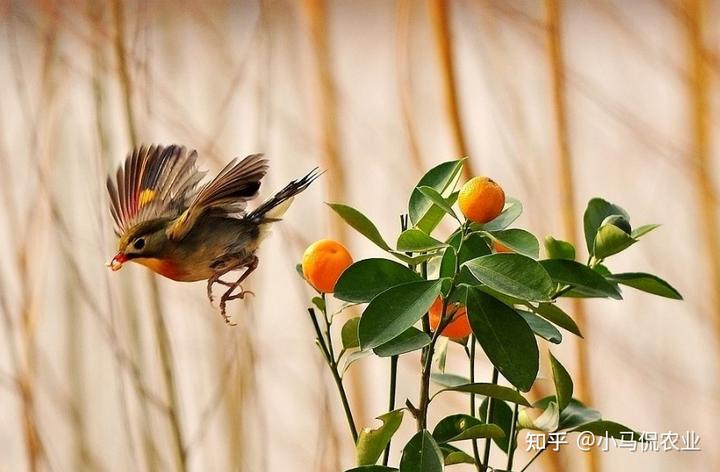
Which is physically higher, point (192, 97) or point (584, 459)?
Answer: point (192, 97)

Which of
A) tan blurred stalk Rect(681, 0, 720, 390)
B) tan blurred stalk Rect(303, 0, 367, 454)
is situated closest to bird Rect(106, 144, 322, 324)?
tan blurred stalk Rect(303, 0, 367, 454)

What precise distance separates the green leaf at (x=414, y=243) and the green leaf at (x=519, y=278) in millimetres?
54

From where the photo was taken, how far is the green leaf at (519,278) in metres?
0.60

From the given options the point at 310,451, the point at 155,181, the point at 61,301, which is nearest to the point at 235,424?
the point at 310,451

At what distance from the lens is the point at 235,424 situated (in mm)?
1426

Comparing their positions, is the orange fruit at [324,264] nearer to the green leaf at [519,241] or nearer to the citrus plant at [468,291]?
the citrus plant at [468,291]

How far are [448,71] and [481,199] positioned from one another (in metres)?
0.83

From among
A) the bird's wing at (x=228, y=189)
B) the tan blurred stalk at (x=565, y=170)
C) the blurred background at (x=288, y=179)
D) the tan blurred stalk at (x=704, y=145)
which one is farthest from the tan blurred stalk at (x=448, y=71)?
the bird's wing at (x=228, y=189)

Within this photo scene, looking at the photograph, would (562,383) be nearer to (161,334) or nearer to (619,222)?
(619,222)

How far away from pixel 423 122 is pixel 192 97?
15.0 inches

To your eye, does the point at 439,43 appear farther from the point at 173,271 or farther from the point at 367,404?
the point at 173,271

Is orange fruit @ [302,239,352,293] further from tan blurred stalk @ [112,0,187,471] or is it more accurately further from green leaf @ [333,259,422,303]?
tan blurred stalk @ [112,0,187,471]

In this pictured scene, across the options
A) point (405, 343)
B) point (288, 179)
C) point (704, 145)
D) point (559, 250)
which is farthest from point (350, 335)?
point (704, 145)

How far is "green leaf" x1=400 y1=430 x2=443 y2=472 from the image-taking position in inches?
25.7
